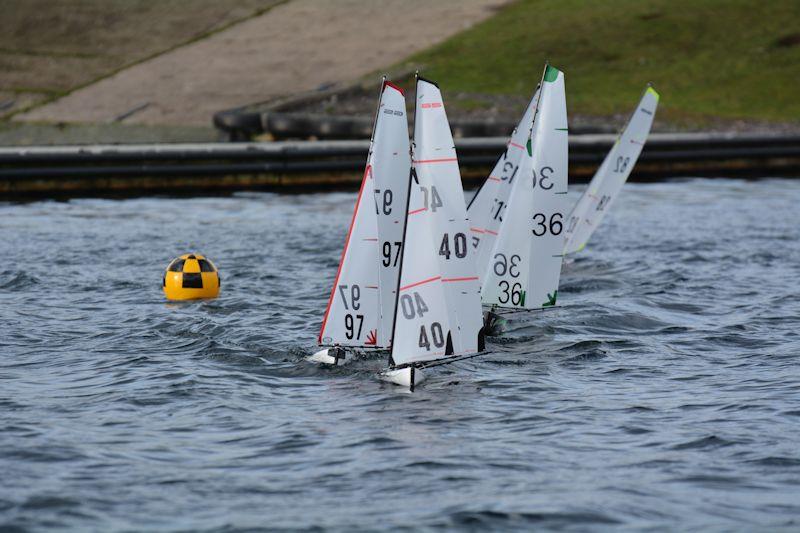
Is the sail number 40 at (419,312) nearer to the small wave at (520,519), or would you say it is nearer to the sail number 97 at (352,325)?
the sail number 97 at (352,325)

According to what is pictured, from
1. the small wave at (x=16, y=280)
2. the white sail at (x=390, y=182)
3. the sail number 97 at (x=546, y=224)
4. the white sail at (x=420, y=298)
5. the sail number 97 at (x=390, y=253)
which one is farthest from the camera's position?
the small wave at (x=16, y=280)

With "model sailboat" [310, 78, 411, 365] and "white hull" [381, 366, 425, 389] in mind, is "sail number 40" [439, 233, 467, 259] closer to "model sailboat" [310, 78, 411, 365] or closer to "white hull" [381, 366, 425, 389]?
"model sailboat" [310, 78, 411, 365]

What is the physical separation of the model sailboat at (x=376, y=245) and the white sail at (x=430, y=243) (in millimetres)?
622

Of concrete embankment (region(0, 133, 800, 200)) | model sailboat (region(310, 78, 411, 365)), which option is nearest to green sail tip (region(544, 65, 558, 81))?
model sailboat (region(310, 78, 411, 365))

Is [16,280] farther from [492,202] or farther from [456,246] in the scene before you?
[456,246]

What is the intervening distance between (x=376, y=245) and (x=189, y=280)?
9.11 metres

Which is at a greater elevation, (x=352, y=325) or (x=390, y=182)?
(x=390, y=182)

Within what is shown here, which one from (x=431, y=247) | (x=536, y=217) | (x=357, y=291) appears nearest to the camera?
(x=431, y=247)

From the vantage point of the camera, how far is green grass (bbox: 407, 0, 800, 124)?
61.4 metres

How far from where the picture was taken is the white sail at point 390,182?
60.1 feet

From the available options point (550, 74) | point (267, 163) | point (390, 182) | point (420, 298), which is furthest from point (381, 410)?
point (267, 163)

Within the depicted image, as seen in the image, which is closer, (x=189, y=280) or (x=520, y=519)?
(x=520, y=519)

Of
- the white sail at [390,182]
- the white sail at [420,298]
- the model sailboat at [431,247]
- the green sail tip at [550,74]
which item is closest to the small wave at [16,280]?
the white sail at [390,182]

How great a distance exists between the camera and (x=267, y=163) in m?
45.9
